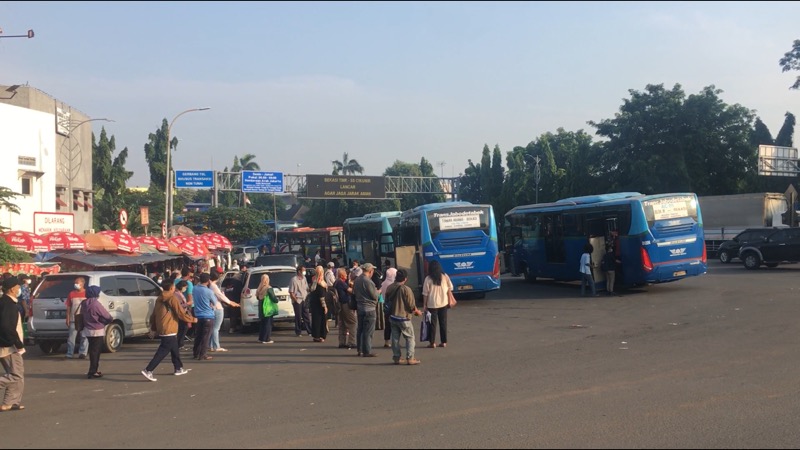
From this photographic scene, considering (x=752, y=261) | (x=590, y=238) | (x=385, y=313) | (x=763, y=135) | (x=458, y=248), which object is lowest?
(x=385, y=313)

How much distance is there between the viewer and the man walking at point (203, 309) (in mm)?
14117

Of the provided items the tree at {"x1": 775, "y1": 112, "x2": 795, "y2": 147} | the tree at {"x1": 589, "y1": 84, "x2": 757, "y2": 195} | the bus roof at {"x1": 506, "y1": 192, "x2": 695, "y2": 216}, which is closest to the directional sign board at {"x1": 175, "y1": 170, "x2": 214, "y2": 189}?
the tree at {"x1": 589, "y1": 84, "x2": 757, "y2": 195}

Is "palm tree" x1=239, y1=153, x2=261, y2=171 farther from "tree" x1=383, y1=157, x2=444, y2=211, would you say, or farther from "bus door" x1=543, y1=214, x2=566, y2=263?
"bus door" x1=543, y1=214, x2=566, y2=263

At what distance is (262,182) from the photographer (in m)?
63.0

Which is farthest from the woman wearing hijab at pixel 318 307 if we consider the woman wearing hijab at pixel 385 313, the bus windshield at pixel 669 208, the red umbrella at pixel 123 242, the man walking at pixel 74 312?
the red umbrella at pixel 123 242

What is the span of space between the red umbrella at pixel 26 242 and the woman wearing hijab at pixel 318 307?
1253cm

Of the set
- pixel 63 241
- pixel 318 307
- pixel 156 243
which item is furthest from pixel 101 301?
pixel 156 243

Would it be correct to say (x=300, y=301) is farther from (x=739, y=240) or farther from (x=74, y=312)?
(x=739, y=240)

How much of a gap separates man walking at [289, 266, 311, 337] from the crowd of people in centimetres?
2

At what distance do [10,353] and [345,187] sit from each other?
56.8m

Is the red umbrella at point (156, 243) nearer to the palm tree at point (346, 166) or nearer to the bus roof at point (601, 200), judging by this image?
the bus roof at point (601, 200)

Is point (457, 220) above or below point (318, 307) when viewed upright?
above

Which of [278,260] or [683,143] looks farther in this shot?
[683,143]

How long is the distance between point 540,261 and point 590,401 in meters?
20.5
